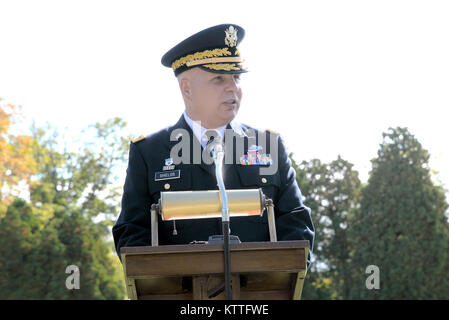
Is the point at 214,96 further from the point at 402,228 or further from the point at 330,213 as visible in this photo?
the point at 330,213

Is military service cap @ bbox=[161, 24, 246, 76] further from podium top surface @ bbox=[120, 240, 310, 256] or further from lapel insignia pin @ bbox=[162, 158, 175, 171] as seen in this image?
podium top surface @ bbox=[120, 240, 310, 256]

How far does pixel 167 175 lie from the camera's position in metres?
4.25

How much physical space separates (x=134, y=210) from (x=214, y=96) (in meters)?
0.89

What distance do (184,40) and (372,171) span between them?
17.2 meters

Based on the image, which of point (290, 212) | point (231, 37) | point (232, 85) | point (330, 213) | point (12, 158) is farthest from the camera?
point (12, 158)

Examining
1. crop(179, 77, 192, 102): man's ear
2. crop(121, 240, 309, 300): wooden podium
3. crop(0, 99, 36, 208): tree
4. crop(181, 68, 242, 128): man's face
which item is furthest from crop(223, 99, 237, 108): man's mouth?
crop(0, 99, 36, 208): tree

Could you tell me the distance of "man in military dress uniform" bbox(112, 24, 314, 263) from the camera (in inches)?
160

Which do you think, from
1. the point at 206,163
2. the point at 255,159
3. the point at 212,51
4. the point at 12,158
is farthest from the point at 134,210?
the point at 12,158

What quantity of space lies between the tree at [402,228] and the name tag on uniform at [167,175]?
53.2ft

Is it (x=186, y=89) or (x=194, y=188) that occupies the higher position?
(x=186, y=89)

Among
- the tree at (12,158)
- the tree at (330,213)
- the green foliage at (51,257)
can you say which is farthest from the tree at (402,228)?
the tree at (12,158)

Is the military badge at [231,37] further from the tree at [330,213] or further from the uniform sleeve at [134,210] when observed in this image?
the tree at [330,213]

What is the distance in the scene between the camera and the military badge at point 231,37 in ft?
14.5

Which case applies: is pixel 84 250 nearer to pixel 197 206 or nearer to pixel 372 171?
pixel 372 171
